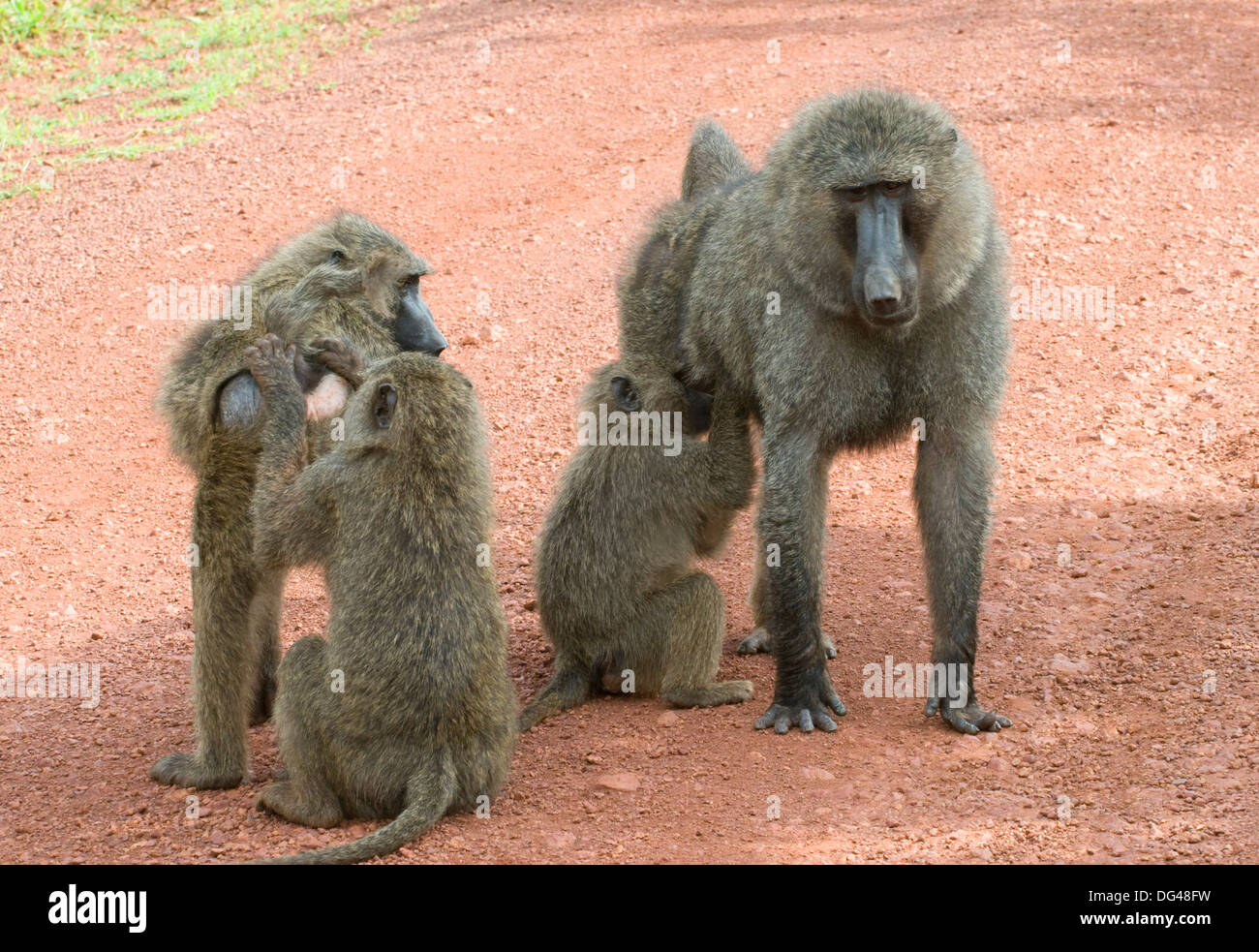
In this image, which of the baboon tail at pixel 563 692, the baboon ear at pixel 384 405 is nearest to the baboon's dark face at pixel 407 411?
the baboon ear at pixel 384 405

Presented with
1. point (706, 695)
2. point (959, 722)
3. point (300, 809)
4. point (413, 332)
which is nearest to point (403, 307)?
point (413, 332)

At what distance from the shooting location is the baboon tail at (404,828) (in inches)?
161

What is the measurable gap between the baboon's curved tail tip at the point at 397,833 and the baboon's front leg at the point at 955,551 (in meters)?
1.84

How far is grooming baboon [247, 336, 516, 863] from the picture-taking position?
4473mm

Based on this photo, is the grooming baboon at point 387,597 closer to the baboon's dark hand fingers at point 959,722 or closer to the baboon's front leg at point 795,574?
the baboon's front leg at point 795,574

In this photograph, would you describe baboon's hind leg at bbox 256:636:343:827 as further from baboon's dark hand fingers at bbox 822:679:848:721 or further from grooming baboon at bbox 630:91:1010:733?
baboon's dark hand fingers at bbox 822:679:848:721

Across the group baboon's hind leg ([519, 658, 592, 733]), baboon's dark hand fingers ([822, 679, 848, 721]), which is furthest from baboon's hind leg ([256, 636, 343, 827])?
baboon's dark hand fingers ([822, 679, 848, 721])

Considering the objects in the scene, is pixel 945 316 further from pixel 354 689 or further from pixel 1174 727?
pixel 354 689

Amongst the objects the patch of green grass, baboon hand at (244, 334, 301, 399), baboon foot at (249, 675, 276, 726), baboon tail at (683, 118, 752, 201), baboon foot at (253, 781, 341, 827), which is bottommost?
baboon foot at (253, 781, 341, 827)

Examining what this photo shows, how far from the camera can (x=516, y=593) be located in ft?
21.7

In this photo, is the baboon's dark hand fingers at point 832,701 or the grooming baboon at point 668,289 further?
the grooming baboon at point 668,289

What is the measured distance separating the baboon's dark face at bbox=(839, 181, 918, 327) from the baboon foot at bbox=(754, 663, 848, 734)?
1.36 m

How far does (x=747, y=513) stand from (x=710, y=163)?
6.26 feet

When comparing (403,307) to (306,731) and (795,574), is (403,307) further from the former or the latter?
(795,574)
